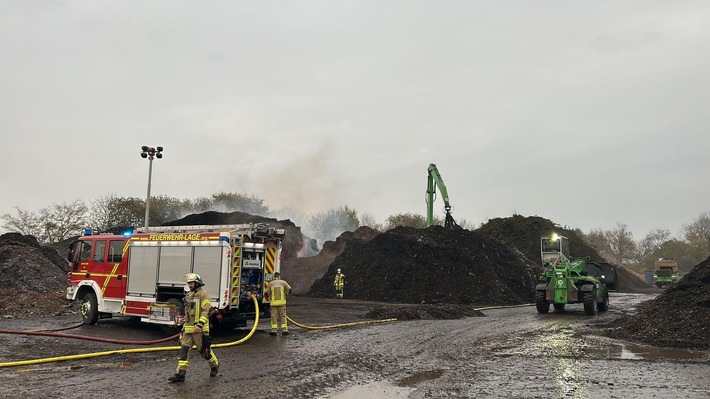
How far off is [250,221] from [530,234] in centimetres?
2890

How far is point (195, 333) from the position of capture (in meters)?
8.16

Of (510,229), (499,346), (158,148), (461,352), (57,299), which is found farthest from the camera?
(510,229)

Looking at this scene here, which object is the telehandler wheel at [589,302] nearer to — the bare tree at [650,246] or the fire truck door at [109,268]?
the fire truck door at [109,268]

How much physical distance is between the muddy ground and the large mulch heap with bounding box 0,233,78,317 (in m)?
4.31

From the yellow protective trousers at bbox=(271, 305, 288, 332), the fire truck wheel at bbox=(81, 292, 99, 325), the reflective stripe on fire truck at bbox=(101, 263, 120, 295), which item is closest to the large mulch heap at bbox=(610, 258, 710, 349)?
the yellow protective trousers at bbox=(271, 305, 288, 332)

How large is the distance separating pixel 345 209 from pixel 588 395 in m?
63.9

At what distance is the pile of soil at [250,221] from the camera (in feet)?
144

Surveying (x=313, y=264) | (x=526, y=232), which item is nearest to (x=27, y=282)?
(x=313, y=264)

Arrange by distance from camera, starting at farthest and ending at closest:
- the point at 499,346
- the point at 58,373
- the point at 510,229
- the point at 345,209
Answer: the point at 345,209 < the point at 510,229 < the point at 499,346 < the point at 58,373

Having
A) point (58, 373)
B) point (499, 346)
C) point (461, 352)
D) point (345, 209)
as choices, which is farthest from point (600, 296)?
point (345, 209)

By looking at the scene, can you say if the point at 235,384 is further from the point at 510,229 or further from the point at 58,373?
the point at 510,229

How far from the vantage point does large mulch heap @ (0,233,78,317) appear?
19.0m

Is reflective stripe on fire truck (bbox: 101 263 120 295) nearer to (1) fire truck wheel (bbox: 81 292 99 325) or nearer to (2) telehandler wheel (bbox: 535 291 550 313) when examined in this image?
(1) fire truck wheel (bbox: 81 292 99 325)

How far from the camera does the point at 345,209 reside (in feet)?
233
